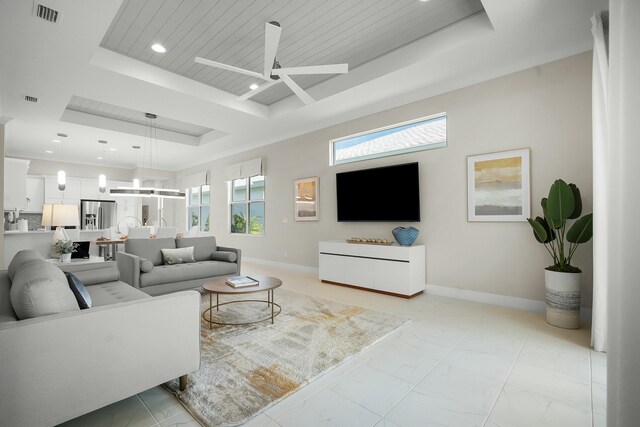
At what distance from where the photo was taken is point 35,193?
26.6ft

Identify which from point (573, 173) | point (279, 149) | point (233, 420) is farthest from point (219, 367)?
point (279, 149)

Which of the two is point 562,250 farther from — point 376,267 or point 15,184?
point 15,184

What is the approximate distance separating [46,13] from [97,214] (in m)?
7.97

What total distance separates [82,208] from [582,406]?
11100 mm

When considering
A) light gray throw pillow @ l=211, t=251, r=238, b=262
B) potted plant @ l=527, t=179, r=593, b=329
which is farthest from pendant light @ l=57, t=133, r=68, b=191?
potted plant @ l=527, t=179, r=593, b=329

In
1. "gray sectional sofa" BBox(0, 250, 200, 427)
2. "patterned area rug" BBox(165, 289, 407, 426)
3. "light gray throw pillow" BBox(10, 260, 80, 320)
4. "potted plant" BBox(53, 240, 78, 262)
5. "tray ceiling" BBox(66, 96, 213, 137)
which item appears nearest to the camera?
"gray sectional sofa" BBox(0, 250, 200, 427)

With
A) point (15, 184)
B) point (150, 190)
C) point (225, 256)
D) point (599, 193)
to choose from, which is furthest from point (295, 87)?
point (15, 184)

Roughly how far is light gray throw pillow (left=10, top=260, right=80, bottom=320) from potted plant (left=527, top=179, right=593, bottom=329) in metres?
3.92

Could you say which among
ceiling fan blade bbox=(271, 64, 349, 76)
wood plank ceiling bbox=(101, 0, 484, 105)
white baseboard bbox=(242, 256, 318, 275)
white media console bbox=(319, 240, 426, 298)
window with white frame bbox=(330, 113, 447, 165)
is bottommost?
white baseboard bbox=(242, 256, 318, 275)

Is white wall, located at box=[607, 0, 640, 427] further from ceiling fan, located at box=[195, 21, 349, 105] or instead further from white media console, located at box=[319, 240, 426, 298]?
white media console, located at box=[319, 240, 426, 298]

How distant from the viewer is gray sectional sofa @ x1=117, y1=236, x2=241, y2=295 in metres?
3.69

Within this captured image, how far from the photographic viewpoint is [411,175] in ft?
14.6

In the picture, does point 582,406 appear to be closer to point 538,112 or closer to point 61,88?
point 538,112

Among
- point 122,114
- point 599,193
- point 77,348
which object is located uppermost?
point 122,114
